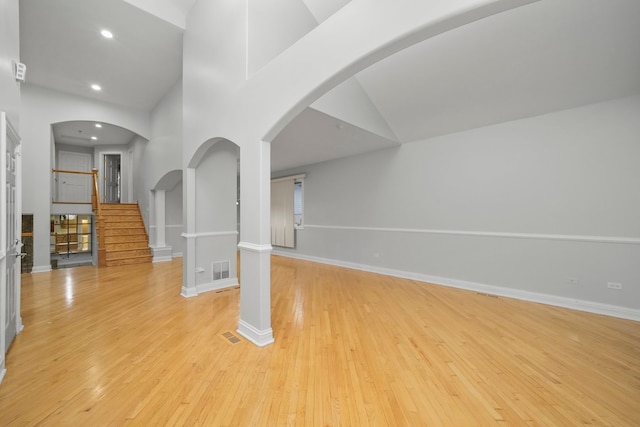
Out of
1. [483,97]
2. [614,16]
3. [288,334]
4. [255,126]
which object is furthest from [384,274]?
[614,16]

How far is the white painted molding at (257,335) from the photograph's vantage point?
240 centimetres

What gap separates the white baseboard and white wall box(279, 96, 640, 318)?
279 cm

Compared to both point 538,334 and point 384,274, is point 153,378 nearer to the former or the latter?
point 538,334

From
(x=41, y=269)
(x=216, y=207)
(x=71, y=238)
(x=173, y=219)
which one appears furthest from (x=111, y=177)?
(x=216, y=207)

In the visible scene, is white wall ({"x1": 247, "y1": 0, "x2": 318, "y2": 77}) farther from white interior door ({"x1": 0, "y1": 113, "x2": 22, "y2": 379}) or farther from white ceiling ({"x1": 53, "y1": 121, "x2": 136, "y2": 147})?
white ceiling ({"x1": 53, "y1": 121, "x2": 136, "y2": 147})

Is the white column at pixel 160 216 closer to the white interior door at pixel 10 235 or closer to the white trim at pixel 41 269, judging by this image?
the white trim at pixel 41 269

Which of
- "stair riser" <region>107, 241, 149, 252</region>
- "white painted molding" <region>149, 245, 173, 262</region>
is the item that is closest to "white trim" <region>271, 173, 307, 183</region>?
"white painted molding" <region>149, 245, 173, 262</region>

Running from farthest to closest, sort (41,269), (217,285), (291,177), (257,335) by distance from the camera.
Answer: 1. (291,177)
2. (41,269)
3. (217,285)
4. (257,335)

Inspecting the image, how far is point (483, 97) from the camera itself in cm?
346

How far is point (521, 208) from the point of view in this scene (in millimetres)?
3629

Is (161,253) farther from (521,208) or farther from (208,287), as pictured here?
(521,208)

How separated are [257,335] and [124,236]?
6155mm

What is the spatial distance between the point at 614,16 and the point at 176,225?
8660 millimetres

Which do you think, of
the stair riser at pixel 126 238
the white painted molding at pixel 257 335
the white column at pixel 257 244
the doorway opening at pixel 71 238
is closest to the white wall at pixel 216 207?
the white column at pixel 257 244
